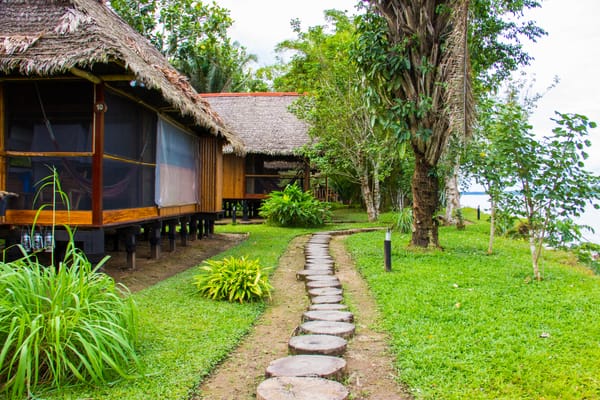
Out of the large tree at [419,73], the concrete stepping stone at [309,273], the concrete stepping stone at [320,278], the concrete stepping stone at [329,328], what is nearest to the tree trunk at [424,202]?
the large tree at [419,73]

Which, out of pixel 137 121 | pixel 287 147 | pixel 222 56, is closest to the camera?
pixel 137 121

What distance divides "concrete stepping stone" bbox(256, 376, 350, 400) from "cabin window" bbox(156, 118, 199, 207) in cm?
547

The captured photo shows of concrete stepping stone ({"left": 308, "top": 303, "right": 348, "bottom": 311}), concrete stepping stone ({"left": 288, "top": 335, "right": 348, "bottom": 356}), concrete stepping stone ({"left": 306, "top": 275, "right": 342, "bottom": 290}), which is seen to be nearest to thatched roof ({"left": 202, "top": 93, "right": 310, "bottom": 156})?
concrete stepping stone ({"left": 306, "top": 275, "right": 342, "bottom": 290})

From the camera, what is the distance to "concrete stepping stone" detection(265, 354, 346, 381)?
10.3 ft

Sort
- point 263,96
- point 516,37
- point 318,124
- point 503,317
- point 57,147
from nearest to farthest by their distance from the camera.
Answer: point 503,317 → point 57,147 → point 516,37 → point 318,124 → point 263,96

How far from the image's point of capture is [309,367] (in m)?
3.23

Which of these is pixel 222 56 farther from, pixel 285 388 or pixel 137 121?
pixel 285 388

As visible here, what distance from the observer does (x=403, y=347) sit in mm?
3732

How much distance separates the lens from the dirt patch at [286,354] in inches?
122

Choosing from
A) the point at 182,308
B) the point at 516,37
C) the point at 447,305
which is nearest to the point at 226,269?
the point at 182,308

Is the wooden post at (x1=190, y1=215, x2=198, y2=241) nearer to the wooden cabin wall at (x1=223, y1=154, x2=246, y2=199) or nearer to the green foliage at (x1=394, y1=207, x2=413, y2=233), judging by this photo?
the green foliage at (x1=394, y1=207, x2=413, y2=233)

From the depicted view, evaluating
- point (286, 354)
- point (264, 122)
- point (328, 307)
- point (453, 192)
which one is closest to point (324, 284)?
point (328, 307)

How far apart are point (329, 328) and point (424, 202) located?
4.56 metres

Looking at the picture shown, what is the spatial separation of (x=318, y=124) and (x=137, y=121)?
26.4ft
